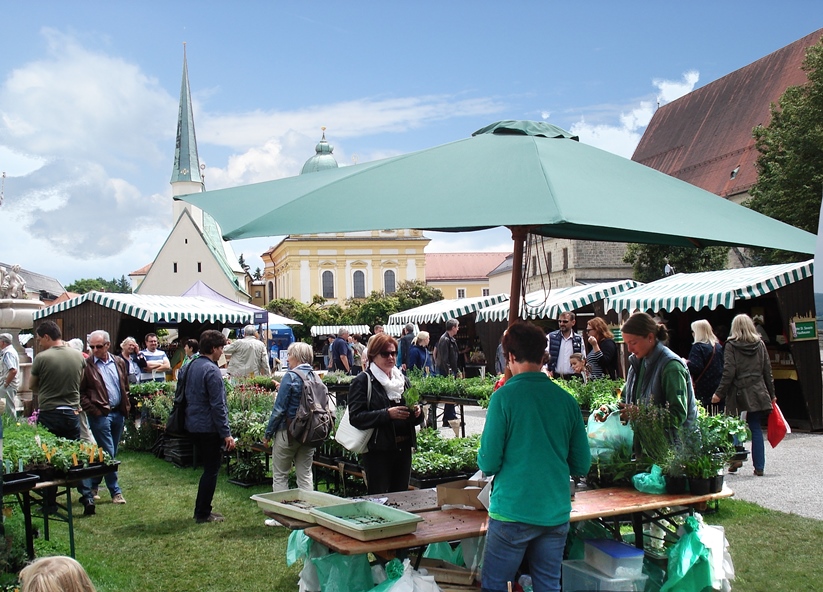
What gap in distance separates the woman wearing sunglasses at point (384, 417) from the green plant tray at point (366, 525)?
1263mm

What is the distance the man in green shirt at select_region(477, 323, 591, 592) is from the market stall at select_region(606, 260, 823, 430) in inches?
405

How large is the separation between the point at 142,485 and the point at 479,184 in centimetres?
719

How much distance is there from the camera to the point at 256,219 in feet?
12.5

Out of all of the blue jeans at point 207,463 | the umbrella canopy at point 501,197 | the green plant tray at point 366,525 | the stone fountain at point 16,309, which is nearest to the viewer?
the umbrella canopy at point 501,197

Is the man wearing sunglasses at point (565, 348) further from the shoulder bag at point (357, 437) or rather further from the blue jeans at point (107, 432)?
the shoulder bag at point (357, 437)

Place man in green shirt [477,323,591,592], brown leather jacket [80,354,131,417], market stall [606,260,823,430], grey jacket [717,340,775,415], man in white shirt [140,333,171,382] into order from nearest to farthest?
man in green shirt [477,323,591,592] < brown leather jacket [80,354,131,417] < grey jacket [717,340,775,415] < market stall [606,260,823,430] < man in white shirt [140,333,171,382]

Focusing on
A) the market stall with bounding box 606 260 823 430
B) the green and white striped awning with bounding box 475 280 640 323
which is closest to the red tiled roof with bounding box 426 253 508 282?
the green and white striped awning with bounding box 475 280 640 323

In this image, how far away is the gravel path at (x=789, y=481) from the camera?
784 centimetres

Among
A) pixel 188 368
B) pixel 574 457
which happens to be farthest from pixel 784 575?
pixel 188 368

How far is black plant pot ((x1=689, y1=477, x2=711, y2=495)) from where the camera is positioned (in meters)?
→ 4.87

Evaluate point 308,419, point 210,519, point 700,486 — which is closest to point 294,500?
point 308,419

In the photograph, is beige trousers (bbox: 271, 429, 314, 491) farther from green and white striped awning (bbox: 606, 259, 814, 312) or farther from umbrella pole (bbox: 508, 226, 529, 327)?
green and white striped awning (bbox: 606, 259, 814, 312)

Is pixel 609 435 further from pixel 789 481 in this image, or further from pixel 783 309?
pixel 783 309

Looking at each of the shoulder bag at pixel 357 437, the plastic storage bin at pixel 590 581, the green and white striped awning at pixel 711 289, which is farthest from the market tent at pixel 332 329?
the plastic storage bin at pixel 590 581
